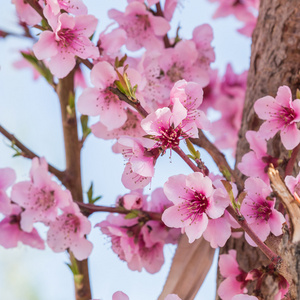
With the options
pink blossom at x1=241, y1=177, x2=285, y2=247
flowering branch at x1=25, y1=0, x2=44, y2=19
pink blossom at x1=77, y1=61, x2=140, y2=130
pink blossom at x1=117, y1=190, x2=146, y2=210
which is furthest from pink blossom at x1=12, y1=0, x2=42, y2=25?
pink blossom at x1=241, y1=177, x2=285, y2=247

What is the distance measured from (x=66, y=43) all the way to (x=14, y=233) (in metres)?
0.41

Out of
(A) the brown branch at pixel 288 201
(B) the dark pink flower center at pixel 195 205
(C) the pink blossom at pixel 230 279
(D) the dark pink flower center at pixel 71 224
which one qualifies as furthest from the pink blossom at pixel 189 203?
(D) the dark pink flower center at pixel 71 224

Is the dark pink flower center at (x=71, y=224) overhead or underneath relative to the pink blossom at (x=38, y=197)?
underneath

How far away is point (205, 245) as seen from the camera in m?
1.01

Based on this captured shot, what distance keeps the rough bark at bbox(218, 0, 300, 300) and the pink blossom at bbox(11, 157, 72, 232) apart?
35 centimetres

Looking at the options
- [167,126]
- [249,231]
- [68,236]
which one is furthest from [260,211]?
[68,236]

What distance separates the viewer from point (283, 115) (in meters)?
A: 0.90

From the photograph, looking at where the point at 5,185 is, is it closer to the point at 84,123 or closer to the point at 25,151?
the point at 25,151

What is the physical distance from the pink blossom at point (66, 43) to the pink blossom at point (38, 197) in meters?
0.20

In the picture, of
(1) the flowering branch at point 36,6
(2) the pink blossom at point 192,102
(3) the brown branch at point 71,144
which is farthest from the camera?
(3) the brown branch at point 71,144

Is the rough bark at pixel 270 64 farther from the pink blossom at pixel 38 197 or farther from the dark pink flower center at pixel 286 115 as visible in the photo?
the pink blossom at pixel 38 197

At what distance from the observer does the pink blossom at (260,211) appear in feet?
2.64

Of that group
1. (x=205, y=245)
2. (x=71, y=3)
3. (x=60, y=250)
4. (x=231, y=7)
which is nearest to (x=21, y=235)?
(x=60, y=250)

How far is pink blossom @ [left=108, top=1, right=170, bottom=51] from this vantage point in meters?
1.20
